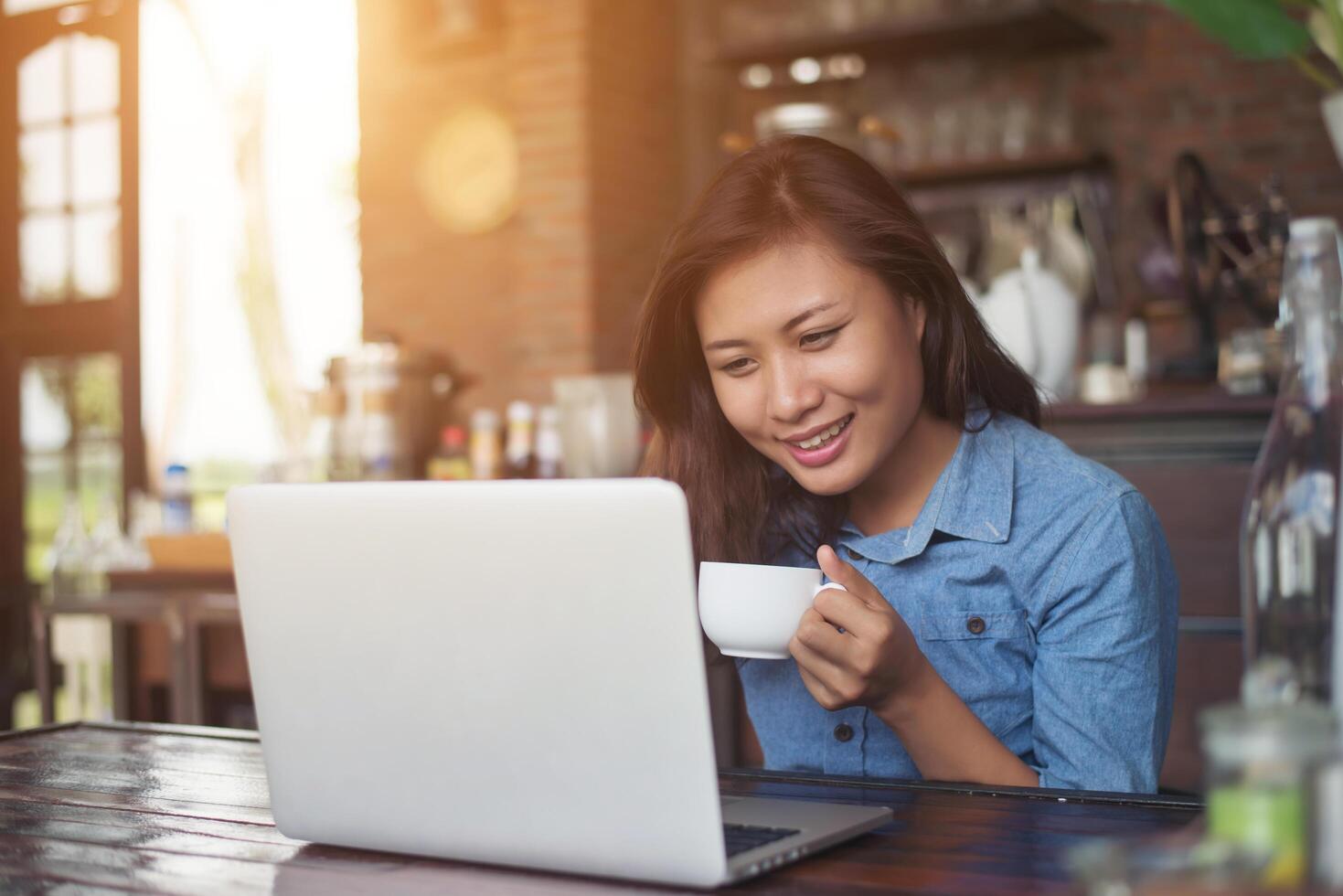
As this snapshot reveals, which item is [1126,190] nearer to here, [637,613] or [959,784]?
[959,784]

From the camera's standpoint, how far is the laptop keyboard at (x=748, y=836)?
0.78 m

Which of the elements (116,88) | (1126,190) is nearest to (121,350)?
(116,88)

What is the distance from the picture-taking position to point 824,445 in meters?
1.26

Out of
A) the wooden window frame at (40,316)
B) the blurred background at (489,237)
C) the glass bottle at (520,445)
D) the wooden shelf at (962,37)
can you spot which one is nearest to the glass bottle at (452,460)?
the blurred background at (489,237)

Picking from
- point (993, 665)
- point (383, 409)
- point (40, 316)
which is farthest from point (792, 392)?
point (40, 316)

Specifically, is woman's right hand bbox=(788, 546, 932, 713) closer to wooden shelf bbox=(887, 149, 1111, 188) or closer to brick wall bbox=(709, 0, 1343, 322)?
wooden shelf bbox=(887, 149, 1111, 188)

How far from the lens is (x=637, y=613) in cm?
70

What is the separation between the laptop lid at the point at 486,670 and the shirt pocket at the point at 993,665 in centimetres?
61

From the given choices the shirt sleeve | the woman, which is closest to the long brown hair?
the woman

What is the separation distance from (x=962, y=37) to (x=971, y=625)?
2.76 m

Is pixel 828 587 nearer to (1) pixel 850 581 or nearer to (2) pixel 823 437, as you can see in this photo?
(1) pixel 850 581

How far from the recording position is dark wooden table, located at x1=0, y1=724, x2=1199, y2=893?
29.5 inches

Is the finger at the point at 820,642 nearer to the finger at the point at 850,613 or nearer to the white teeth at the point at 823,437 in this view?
the finger at the point at 850,613

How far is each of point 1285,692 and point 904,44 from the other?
3.39 metres
